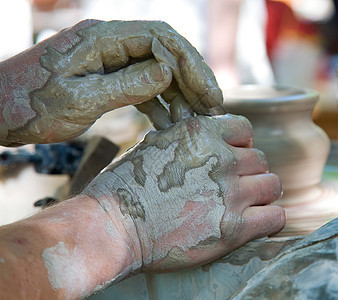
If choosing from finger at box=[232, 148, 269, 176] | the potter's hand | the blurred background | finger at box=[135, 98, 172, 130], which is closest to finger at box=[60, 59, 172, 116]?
the potter's hand

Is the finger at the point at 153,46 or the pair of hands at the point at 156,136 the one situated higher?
the finger at the point at 153,46

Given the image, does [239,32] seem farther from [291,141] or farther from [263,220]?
[263,220]

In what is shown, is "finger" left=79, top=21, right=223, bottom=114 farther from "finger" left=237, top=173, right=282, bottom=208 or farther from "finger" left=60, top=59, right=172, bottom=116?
"finger" left=237, top=173, right=282, bottom=208

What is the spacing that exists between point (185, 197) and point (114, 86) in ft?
0.91

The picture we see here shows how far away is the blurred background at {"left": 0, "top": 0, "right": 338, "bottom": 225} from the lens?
12.7 ft

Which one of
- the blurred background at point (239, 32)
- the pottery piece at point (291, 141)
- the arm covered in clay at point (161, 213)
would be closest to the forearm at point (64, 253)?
the arm covered in clay at point (161, 213)

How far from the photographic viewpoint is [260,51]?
15.8 ft

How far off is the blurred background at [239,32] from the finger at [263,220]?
1.68m

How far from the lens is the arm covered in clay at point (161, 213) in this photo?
95cm

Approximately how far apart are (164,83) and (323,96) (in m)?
3.74

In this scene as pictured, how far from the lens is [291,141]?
1420mm

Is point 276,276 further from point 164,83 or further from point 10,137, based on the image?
point 10,137

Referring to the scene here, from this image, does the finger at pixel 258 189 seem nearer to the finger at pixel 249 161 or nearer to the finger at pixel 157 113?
the finger at pixel 249 161

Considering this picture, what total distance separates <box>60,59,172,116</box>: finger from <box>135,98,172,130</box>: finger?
0.11 m
